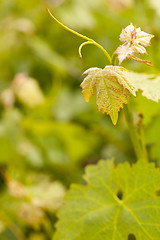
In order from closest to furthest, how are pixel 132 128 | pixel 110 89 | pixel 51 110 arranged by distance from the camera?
pixel 110 89 < pixel 132 128 < pixel 51 110

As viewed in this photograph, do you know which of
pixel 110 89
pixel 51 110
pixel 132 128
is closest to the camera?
pixel 110 89

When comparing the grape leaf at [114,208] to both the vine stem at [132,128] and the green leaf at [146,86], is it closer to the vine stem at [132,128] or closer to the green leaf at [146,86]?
the vine stem at [132,128]

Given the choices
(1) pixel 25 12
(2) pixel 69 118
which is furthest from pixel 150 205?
(1) pixel 25 12

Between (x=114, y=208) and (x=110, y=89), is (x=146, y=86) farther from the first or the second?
(x=114, y=208)

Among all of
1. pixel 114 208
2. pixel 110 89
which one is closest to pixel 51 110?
pixel 114 208

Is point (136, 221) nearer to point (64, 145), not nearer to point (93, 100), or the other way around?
point (93, 100)

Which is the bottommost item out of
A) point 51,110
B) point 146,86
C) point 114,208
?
point 114,208

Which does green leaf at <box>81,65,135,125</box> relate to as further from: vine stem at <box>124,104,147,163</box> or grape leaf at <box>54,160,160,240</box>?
grape leaf at <box>54,160,160,240</box>

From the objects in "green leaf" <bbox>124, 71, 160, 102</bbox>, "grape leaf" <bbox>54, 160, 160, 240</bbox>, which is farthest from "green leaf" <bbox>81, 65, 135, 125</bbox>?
"grape leaf" <bbox>54, 160, 160, 240</bbox>
